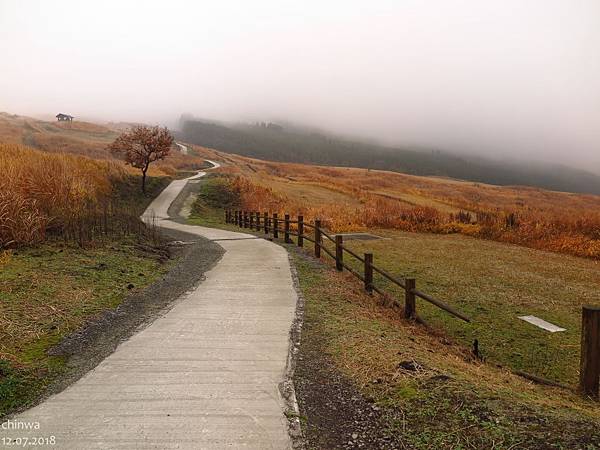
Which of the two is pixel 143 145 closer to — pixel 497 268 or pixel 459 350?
pixel 497 268

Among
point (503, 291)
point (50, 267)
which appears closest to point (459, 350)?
point (503, 291)

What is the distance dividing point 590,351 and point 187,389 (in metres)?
4.93

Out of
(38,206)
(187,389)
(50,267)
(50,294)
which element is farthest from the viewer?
(38,206)

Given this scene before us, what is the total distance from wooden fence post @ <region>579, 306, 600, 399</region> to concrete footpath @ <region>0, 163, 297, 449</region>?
12.5 feet

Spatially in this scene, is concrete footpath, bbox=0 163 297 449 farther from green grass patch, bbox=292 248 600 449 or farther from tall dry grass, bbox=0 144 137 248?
tall dry grass, bbox=0 144 137 248

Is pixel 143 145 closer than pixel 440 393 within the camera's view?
No

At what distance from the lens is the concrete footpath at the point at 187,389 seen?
405 centimetres

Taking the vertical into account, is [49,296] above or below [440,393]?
below

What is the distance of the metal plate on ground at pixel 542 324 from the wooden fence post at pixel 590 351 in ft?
13.9

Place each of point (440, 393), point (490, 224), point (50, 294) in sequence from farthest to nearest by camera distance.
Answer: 1. point (490, 224)
2. point (50, 294)
3. point (440, 393)

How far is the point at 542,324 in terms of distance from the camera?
981cm

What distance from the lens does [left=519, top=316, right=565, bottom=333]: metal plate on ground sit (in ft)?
31.2

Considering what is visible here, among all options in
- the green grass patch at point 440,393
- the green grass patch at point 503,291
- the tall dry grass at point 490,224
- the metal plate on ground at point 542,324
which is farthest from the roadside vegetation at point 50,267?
the tall dry grass at point 490,224

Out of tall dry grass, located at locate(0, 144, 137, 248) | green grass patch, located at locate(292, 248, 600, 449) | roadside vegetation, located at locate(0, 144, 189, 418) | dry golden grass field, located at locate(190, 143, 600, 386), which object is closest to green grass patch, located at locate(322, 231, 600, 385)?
dry golden grass field, located at locate(190, 143, 600, 386)
